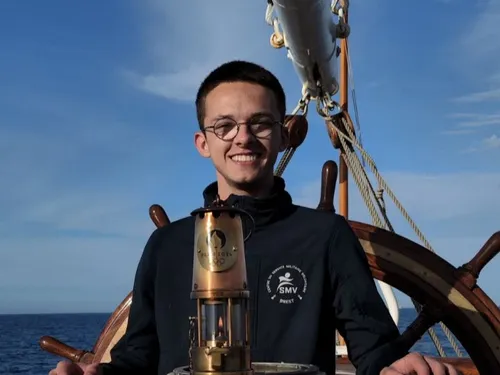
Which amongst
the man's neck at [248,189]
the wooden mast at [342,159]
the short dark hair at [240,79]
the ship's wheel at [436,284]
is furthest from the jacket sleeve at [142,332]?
the wooden mast at [342,159]

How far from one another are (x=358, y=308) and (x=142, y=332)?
400mm

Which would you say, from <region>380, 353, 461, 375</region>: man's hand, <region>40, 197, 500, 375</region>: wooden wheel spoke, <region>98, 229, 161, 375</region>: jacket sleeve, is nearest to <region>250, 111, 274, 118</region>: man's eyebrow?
<region>98, 229, 161, 375</region>: jacket sleeve

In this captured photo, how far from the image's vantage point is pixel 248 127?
1.30 m

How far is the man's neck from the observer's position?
141cm

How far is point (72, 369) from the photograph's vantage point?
3.81 feet

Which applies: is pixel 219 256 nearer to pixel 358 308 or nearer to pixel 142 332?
pixel 358 308

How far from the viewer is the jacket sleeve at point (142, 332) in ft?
4.64

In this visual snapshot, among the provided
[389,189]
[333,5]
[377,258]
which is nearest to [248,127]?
[377,258]

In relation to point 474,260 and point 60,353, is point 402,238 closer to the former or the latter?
point 474,260

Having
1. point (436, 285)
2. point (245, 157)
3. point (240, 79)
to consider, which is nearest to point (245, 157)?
point (245, 157)

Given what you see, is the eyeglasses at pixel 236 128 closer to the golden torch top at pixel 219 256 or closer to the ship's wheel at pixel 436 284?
the golden torch top at pixel 219 256

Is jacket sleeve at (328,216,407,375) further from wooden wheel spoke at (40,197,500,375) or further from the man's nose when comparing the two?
wooden wheel spoke at (40,197,500,375)

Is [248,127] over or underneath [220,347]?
over

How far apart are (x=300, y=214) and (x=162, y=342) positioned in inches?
13.1
